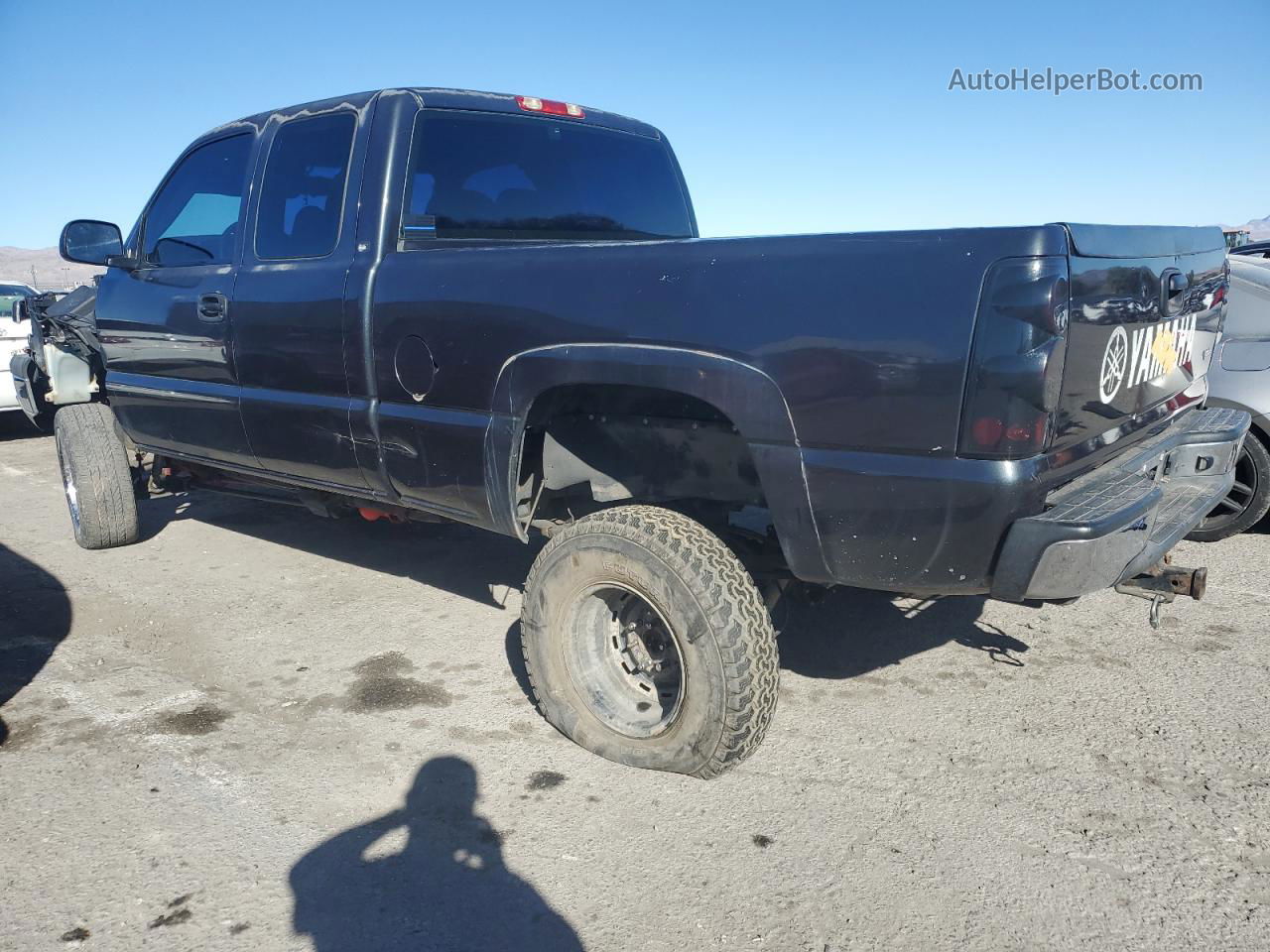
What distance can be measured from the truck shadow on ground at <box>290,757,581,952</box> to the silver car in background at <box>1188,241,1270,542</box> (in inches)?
161

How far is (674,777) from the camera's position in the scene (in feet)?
9.66

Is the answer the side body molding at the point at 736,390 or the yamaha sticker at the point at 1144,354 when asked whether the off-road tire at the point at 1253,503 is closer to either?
the yamaha sticker at the point at 1144,354

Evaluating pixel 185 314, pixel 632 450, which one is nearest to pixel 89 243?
pixel 185 314

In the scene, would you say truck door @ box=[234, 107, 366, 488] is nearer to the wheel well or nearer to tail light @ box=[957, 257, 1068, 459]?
the wheel well

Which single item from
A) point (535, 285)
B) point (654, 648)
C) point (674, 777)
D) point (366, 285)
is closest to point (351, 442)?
point (366, 285)

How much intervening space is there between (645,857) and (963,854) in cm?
86

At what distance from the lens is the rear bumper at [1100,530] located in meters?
2.24

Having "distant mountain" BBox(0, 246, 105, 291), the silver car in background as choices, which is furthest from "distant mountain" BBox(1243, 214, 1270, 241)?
"distant mountain" BBox(0, 246, 105, 291)

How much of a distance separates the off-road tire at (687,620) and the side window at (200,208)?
2.29 meters

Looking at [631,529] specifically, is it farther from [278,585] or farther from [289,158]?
[278,585]

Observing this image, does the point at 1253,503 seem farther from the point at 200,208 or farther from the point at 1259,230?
the point at 1259,230

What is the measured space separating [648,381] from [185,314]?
2.63 meters

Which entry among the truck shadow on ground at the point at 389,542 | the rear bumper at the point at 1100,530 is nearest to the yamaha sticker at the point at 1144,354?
the rear bumper at the point at 1100,530

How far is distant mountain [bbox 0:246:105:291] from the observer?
258 feet
